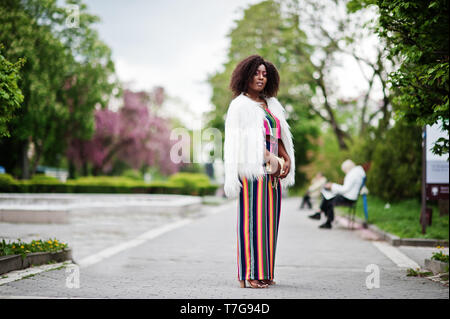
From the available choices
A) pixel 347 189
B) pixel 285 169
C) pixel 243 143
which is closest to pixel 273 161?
pixel 285 169

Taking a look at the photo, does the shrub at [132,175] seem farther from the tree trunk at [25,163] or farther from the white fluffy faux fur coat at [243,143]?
the white fluffy faux fur coat at [243,143]

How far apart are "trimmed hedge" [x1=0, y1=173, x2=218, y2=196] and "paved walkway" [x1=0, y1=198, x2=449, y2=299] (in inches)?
533

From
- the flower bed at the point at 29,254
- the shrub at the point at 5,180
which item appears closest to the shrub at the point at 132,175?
the shrub at the point at 5,180

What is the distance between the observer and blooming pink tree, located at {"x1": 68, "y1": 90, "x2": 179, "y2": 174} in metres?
40.2

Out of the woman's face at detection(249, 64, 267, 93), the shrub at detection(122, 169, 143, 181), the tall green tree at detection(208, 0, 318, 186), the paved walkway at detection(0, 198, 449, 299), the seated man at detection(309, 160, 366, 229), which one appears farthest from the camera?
the shrub at detection(122, 169, 143, 181)

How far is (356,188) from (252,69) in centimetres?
860

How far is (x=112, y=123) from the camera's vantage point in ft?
133

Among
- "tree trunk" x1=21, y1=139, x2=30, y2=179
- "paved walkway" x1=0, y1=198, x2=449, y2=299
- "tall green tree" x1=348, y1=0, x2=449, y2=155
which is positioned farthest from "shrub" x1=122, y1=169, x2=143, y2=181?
"tall green tree" x1=348, y1=0, x2=449, y2=155

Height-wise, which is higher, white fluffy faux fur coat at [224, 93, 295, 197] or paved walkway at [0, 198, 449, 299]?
white fluffy faux fur coat at [224, 93, 295, 197]

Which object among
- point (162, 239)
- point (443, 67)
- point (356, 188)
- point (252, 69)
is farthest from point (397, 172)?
point (252, 69)

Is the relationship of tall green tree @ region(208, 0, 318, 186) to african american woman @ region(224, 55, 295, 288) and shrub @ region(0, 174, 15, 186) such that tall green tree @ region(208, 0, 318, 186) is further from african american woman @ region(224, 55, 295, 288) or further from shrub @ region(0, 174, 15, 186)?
african american woman @ region(224, 55, 295, 288)

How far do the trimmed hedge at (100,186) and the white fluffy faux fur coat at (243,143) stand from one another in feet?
59.0

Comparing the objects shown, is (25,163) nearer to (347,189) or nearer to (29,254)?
(347,189)
